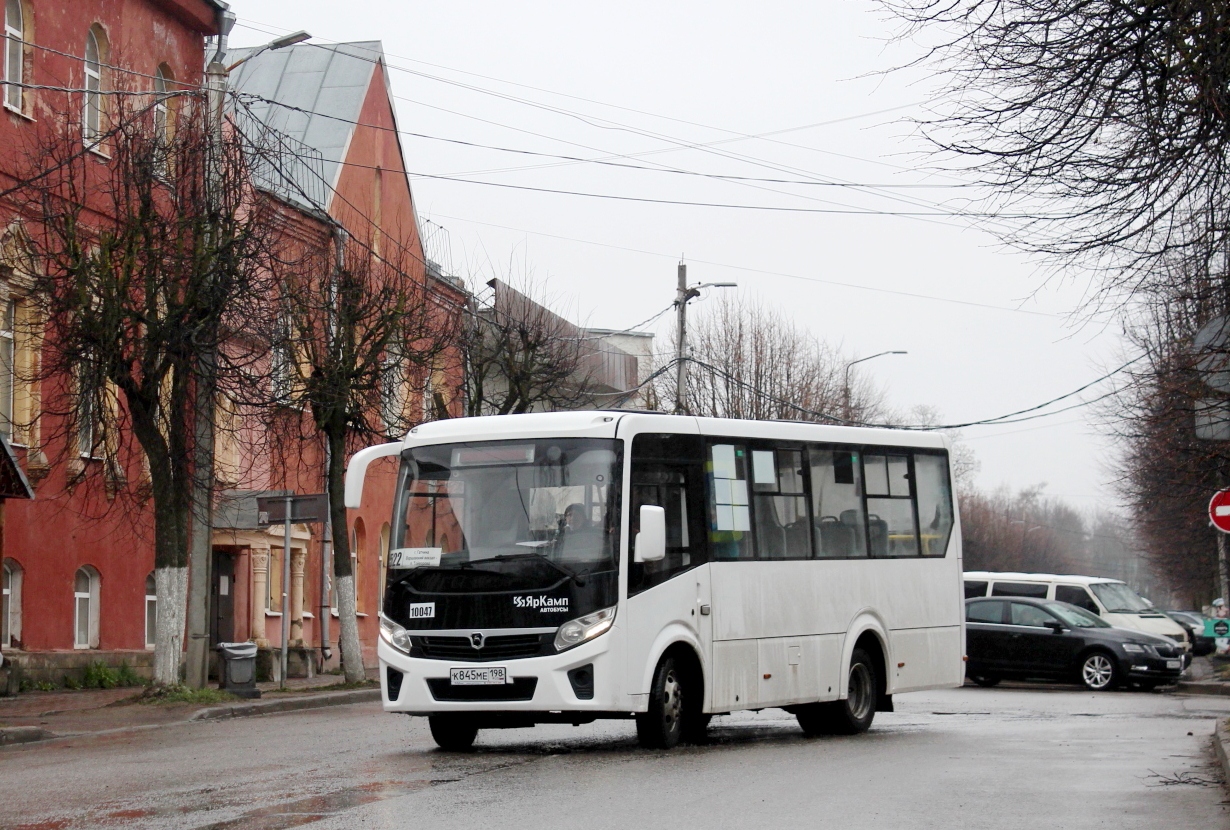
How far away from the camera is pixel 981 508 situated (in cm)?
11644

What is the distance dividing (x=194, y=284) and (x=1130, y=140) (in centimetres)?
1315

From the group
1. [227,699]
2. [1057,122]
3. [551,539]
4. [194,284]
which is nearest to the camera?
[1057,122]

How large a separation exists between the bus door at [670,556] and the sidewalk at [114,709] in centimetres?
686

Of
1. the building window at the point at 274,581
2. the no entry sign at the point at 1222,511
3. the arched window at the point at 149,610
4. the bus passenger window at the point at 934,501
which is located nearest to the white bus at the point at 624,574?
the bus passenger window at the point at 934,501

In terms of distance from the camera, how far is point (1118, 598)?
34.3 metres

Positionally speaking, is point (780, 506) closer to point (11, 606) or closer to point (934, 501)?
point (934, 501)

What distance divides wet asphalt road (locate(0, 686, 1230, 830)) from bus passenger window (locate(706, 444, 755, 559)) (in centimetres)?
174

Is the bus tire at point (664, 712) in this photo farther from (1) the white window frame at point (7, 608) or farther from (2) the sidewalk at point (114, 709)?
(1) the white window frame at point (7, 608)

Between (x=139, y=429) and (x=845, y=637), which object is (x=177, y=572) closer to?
(x=139, y=429)

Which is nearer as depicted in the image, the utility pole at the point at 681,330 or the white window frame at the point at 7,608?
the white window frame at the point at 7,608

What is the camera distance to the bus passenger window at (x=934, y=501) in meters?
18.4

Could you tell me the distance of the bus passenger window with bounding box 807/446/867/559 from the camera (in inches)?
665

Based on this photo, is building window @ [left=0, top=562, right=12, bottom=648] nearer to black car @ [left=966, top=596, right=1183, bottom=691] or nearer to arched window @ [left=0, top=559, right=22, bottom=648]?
arched window @ [left=0, top=559, right=22, bottom=648]

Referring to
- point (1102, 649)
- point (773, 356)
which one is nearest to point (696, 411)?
point (773, 356)
